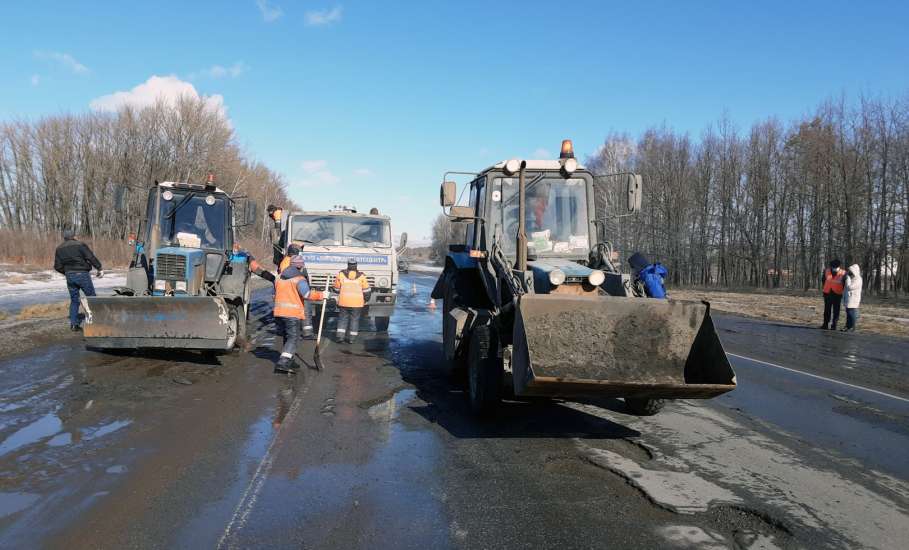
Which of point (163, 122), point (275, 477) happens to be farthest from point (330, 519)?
point (163, 122)

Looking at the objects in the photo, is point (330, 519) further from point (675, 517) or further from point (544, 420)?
point (544, 420)

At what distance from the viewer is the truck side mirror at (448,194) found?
6758mm

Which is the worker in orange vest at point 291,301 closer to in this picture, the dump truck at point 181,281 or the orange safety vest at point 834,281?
the dump truck at point 181,281

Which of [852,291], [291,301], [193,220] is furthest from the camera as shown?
[852,291]

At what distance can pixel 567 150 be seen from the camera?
23.4 ft

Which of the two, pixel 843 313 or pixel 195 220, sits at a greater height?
pixel 195 220

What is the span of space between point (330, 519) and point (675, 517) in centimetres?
216

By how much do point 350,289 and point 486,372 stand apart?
570 centimetres

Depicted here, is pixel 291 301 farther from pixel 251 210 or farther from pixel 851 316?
pixel 851 316

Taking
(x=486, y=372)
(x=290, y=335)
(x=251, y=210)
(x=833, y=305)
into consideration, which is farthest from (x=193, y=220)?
(x=833, y=305)

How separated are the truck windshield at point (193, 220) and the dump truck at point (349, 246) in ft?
6.82

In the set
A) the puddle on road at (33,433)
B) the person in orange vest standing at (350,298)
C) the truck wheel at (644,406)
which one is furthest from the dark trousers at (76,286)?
the truck wheel at (644,406)

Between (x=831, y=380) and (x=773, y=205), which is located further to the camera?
(x=773, y=205)

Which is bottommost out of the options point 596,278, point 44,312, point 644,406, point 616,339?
point 644,406
